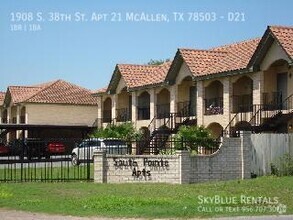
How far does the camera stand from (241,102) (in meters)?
33.5

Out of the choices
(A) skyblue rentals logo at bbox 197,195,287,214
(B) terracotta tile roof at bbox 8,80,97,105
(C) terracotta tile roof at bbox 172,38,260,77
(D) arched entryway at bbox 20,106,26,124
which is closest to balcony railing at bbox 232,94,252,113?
(C) terracotta tile roof at bbox 172,38,260,77

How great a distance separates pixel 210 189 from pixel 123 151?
7.16 metres

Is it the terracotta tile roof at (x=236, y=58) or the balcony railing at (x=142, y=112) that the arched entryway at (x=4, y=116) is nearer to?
the balcony railing at (x=142, y=112)

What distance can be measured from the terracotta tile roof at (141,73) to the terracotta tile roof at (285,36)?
1193cm

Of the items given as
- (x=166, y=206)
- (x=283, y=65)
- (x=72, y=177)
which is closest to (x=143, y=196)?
(x=166, y=206)

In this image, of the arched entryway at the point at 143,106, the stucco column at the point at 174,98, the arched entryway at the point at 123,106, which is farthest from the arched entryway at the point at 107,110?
the stucco column at the point at 174,98

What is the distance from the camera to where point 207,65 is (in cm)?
3609

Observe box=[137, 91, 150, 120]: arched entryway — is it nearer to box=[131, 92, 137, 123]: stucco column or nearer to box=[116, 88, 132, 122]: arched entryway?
box=[131, 92, 137, 123]: stucco column

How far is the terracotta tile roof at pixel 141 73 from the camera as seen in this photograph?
4147cm

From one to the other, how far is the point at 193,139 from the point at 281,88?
6.86 m

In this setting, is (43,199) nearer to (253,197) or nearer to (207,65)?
(253,197)

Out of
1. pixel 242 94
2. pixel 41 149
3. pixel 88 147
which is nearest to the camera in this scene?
pixel 88 147

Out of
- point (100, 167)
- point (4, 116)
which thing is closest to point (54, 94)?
point (4, 116)

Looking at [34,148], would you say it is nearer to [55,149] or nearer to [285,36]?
[55,149]
